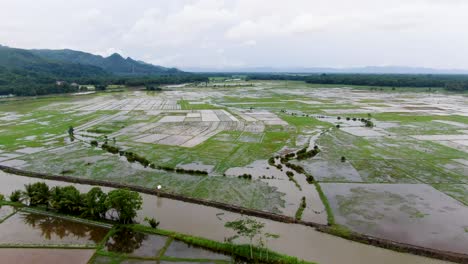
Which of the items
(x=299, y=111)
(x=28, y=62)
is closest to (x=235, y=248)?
(x=299, y=111)

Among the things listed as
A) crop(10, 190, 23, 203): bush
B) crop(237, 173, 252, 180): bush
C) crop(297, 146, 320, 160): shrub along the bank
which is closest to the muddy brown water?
crop(237, 173, 252, 180): bush

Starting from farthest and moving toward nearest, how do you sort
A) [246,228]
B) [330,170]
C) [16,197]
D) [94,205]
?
1. [330,170]
2. [16,197]
3. [94,205]
4. [246,228]

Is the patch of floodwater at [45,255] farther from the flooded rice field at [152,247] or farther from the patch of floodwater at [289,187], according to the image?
the patch of floodwater at [289,187]

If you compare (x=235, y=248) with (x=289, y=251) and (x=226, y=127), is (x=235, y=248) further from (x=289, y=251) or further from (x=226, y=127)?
(x=226, y=127)

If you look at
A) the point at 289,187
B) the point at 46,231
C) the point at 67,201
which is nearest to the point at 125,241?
the point at 46,231

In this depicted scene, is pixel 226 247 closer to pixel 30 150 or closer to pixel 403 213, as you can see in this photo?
pixel 403 213

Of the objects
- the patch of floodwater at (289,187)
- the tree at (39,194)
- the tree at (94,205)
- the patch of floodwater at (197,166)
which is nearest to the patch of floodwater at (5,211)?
the tree at (39,194)
